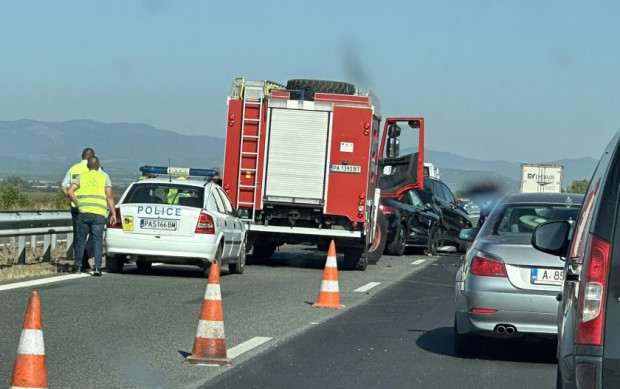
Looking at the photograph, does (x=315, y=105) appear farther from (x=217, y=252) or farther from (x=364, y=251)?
(x=217, y=252)

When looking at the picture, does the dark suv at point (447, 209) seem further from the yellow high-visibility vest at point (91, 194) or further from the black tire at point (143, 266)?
the yellow high-visibility vest at point (91, 194)

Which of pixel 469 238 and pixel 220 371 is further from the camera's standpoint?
pixel 469 238

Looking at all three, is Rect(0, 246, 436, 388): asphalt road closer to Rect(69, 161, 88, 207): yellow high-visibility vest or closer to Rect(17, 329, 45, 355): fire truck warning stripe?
Rect(69, 161, 88, 207): yellow high-visibility vest

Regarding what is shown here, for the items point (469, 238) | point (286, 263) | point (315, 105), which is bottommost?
point (286, 263)

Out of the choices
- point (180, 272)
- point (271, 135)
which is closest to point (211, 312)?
point (180, 272)

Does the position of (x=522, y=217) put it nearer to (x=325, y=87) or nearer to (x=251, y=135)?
(x=251, y=135)

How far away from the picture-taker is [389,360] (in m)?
9.84

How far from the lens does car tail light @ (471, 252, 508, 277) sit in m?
9.66

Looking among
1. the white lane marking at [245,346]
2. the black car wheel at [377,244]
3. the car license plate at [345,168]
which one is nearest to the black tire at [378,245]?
the black car wheel at [377,244]

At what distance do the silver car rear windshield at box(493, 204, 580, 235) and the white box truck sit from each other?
4978cm

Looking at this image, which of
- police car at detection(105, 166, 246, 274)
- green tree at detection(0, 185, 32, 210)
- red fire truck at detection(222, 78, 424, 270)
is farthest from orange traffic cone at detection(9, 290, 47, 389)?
green tree at detection(0, 185, 32, 210)

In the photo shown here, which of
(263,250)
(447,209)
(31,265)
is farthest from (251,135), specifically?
(447,209)

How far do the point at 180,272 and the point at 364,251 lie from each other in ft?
12.0

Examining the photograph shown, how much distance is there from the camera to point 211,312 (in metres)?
8.98
